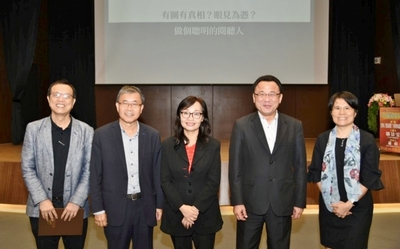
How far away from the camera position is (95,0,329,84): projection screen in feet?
20.4

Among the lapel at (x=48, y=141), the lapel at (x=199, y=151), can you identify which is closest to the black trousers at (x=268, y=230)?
the lapel at (x=199, y=151)

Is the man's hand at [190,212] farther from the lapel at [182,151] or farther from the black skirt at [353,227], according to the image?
the black skirt at [353,227]

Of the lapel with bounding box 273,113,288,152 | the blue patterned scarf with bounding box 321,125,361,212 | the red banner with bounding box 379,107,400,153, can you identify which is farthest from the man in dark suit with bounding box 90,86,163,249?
the red banner with bounding box 379,107,400,153

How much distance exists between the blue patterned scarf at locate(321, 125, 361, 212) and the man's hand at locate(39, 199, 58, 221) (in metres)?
1.49

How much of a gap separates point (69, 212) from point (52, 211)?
0.09 m

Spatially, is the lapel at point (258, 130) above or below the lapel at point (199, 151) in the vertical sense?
above

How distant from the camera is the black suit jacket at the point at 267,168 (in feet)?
7.76

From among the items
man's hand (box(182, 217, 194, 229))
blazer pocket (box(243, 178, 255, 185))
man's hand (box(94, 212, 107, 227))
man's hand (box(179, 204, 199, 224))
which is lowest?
man's hand (box(182, 217, 194, 229))

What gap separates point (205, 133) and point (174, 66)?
13.7ft

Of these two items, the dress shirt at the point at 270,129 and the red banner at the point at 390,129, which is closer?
the dress shirt at the point at 270,129

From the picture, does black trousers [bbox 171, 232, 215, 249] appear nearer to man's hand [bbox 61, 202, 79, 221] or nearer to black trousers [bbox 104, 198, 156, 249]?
black trousers [bbox 104, 198, 156, 249]

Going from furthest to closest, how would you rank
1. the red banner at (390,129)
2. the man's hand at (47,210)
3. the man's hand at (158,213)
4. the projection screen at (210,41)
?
1. the projection screen at (210,41)
2. the red banner at (390,129)
3. the man's hand at (158,213)
4. the man's hand at (47,210)

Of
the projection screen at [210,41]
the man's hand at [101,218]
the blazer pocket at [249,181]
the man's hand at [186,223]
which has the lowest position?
the man's hand at [186,223]

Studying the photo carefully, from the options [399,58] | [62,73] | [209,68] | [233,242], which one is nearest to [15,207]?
[233,242]
